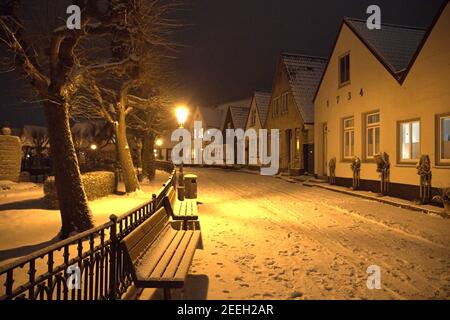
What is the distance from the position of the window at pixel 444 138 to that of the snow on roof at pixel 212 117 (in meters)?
42.2

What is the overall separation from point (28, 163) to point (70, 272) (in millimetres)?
28838

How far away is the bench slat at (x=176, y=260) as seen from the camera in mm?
4324

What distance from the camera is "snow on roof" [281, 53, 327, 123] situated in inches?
1049

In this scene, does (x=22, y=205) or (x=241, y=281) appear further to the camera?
(x=22, y=205)

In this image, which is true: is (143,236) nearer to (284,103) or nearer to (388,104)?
(388,104)

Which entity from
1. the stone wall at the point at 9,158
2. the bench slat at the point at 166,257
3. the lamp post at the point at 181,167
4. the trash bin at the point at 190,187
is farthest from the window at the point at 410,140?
the stone wall at the point at 9,158

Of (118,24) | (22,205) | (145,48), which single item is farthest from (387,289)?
(145,48)

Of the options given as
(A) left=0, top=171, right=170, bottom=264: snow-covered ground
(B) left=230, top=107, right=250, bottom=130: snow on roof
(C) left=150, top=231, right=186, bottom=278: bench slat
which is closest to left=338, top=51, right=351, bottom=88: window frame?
(A) left=0, top=171, right=170, bottom=264: snow-covered ground

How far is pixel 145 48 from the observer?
15.8 m

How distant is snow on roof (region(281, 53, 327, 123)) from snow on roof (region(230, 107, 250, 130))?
15382 millimetres

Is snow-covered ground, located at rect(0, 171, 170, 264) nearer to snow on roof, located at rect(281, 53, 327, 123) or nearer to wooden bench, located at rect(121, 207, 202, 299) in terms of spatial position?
wooden bench, located at rect(121, 207, 202, 299)

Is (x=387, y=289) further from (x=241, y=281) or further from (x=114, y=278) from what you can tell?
(x=114, y=278)

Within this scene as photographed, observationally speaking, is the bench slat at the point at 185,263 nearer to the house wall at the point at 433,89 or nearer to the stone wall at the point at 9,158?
the house wall at the point at 433,89

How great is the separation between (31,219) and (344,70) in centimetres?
1654
